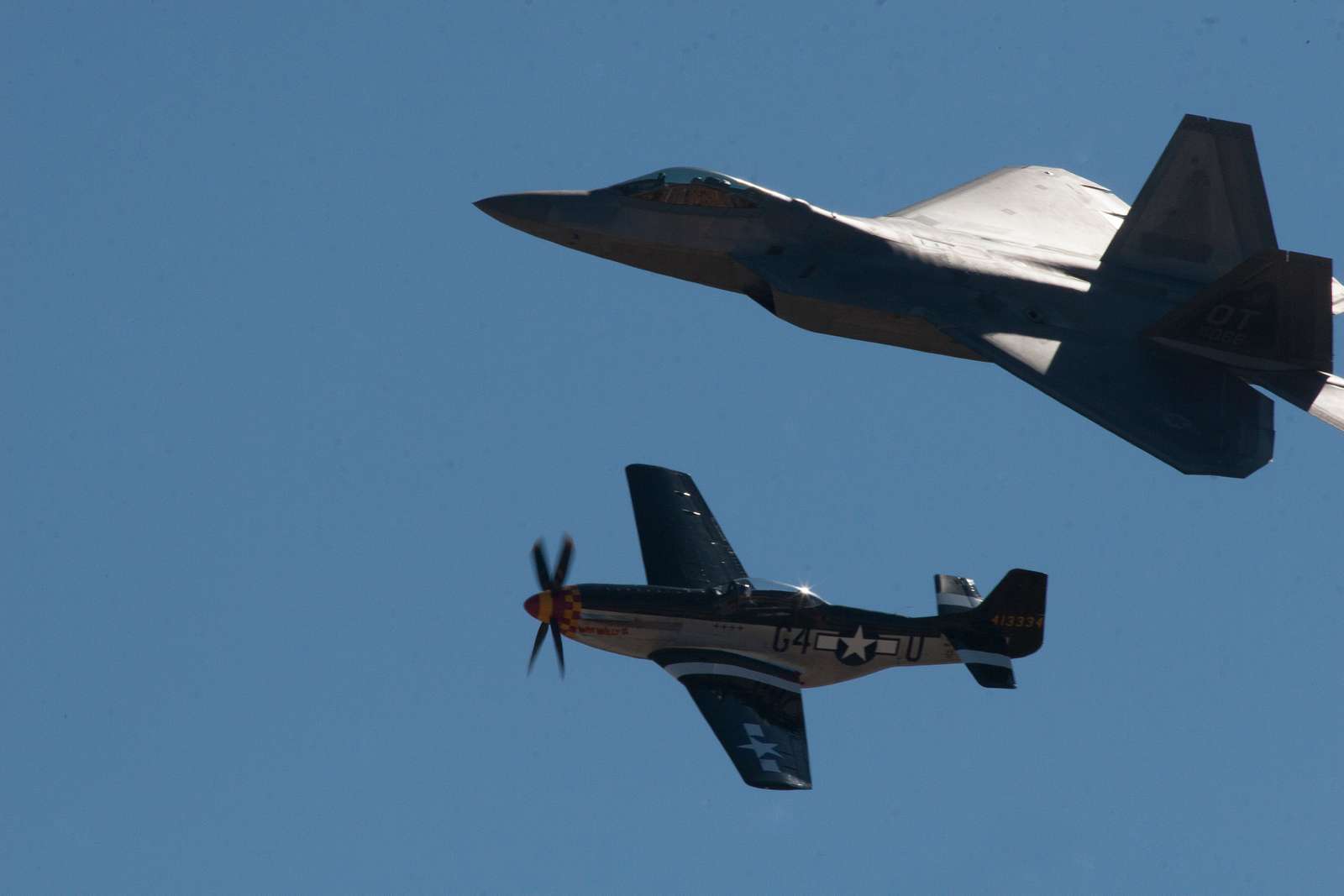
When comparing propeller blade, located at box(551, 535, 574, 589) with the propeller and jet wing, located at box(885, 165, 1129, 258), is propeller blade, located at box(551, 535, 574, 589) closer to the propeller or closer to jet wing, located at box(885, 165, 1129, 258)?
the propeller

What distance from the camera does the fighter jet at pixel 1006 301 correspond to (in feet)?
161

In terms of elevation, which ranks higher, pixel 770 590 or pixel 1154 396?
pixel 1154 396

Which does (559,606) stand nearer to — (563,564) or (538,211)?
(563,564)

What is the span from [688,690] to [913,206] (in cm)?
1641

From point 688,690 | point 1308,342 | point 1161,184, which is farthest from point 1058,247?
point 688,690

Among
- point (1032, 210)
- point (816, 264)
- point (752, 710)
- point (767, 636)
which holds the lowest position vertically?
point (752, 710)

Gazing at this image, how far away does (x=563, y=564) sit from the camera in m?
48.0

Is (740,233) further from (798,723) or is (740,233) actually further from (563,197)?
(798,723)

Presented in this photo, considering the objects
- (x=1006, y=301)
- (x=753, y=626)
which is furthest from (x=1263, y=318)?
(x=753, y=626)

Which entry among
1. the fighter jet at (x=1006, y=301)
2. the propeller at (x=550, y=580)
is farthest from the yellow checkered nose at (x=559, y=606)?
the fighter jet at (x=1006, y=301)

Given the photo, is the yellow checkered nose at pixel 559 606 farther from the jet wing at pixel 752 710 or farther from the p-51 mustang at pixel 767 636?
the jet wing at pixel 752 710

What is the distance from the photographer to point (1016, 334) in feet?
164

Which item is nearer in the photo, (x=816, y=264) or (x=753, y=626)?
(x=753, y=626)

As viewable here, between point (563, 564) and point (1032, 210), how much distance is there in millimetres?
17586
